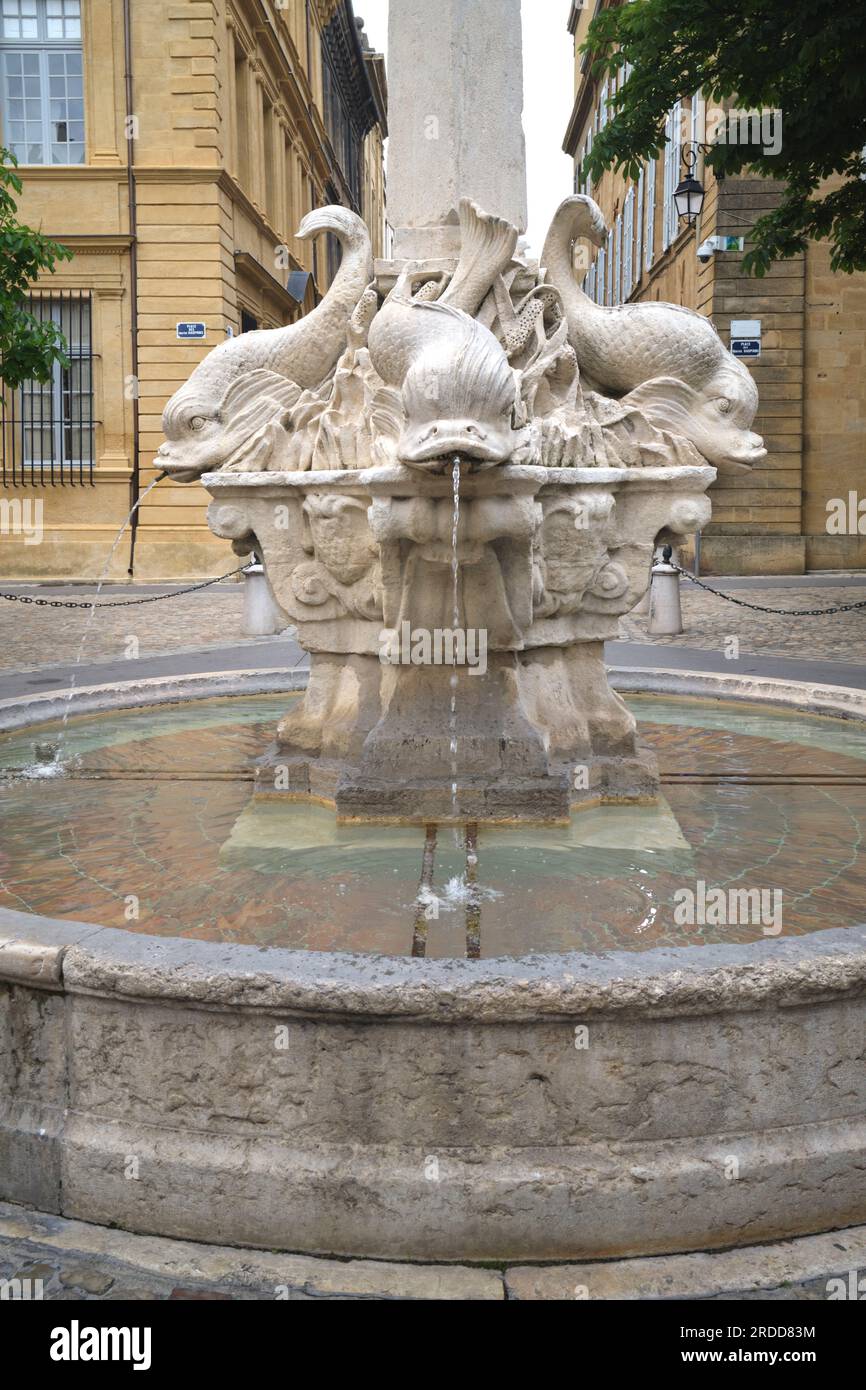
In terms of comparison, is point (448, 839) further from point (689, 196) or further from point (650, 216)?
point (650, 216)

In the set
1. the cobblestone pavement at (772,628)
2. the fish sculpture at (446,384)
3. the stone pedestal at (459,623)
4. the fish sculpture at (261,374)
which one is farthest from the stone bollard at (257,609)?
the fish sculpture at (446,384)

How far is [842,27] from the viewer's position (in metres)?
9.82

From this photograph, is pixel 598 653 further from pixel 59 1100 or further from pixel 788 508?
pixel 788 508

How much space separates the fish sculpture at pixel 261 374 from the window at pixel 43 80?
17565mm

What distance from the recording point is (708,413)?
5.23 metres

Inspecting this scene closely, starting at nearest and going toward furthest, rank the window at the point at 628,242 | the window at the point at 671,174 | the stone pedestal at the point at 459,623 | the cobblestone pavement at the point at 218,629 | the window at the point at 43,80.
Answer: the stone pedestal at the point at 459,623
the cobblestone pavement at the point at 218,629
the window at the point at 43,80
the window at the point at 671,174
the window at the point at 628,242

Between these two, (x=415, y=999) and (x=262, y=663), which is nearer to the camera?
(x=415, y=999)

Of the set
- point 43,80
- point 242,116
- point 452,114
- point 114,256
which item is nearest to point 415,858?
point 452,114

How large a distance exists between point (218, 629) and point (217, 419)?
8.06m

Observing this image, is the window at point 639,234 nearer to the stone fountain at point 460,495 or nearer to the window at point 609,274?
the window at point 609,274

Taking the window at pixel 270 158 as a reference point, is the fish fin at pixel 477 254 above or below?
below

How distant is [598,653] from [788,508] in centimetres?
1670

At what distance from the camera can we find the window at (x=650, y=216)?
1153 inches
